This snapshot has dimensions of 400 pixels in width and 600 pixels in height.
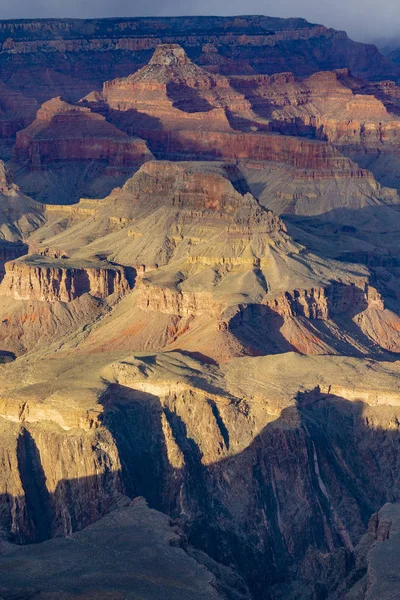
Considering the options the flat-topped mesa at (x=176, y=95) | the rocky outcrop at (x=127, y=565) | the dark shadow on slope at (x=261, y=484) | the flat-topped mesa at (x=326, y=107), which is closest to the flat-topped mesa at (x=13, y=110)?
the flat-topped mesa at (x=176, y=95)

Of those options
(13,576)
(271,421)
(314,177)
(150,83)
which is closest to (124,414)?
(271,421)

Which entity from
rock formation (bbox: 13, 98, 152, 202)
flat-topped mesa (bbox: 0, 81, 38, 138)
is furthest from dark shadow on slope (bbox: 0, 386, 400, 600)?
flat-topped mesa (bbox: 0, 81, 38, 138)

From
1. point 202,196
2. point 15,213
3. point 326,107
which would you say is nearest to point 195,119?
point 326,107

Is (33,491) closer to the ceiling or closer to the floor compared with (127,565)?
closer to the floor

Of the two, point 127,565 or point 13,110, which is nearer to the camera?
point 127,565

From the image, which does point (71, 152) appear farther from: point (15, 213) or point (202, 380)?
point (202, 380)

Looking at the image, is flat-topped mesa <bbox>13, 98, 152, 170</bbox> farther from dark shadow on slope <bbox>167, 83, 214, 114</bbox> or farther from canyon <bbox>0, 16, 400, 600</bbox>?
dark shadow on slope <bbox>167, 83, 214, 114</bbox>

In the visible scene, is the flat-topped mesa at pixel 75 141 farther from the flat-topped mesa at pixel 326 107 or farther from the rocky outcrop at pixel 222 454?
the rocky outcrop at pixel 222 454
